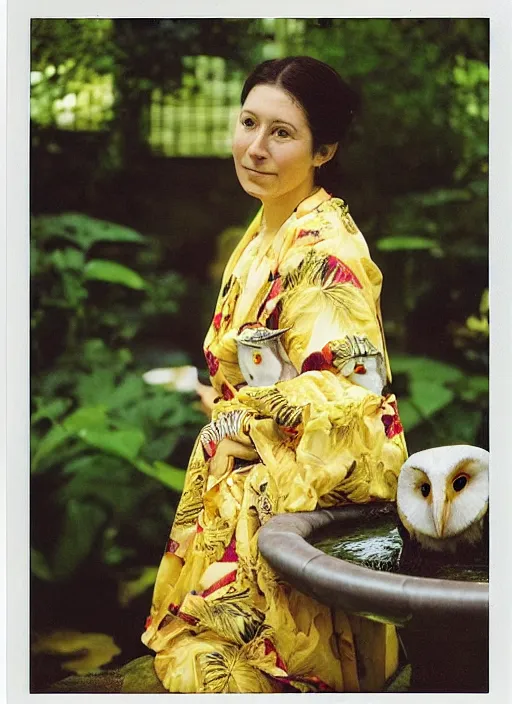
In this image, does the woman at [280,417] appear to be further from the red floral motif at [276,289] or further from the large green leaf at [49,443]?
the large green leaf at [49,443]

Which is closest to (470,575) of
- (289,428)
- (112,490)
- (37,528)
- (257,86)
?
(289,428)

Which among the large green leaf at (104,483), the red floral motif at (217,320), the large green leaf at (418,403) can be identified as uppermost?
the red floral motif at (217,320)

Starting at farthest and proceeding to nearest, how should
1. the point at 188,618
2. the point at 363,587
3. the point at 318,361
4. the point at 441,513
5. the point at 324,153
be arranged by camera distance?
1. the point at 324,153
2. the point at 188,618
3. the point at 318,361
4. the point at 441,513
5. the point at 363,587

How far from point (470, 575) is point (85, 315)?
1722 mm

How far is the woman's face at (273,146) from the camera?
12.9 ft

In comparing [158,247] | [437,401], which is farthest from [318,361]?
[158,247]

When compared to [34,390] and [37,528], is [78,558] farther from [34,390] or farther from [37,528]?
[34,390]

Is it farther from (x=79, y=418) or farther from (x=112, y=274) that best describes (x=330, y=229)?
(x=79, y=418)

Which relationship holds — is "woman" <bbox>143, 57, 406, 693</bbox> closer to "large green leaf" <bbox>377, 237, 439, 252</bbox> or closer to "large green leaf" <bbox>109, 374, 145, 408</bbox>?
"large green leaf" <bbox>377, 237, 439, 252</bbox>

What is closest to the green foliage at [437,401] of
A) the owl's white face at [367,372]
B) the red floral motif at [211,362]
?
the owl's white face at [367,372]

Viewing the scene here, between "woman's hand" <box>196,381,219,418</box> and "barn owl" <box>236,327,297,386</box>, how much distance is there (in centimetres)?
19

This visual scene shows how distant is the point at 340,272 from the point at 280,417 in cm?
57

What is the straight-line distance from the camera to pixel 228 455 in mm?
3896

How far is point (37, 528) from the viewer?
13.2 feet
